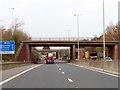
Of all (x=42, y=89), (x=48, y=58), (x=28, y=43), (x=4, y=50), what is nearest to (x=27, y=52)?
(x=28, y=43)

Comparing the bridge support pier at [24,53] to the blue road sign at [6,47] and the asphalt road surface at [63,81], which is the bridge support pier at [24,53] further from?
the asphalt road surface at [63,81]

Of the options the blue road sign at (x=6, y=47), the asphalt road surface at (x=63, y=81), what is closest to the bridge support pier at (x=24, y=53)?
the blue road sign at (x=6, y=47)

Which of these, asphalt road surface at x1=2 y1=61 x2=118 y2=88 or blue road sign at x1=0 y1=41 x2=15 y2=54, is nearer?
asphalt road surface at x1=2 y1=61 x2=118 y2=88

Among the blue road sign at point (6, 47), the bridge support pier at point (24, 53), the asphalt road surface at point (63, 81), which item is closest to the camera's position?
the asphalt road surface at point (63, 81)

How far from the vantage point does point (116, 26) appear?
135m

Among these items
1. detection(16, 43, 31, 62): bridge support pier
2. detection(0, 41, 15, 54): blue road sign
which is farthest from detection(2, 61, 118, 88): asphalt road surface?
detection(16, 43, 31, 62): bridge support pier

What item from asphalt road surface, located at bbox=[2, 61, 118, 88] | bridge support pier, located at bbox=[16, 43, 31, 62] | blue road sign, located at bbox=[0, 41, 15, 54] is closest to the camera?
asphalt road surface, located at bbox=[2, 61, 118, 88]

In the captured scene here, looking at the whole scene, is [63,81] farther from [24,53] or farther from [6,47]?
[24,53]

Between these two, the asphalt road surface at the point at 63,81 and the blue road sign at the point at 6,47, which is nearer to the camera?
the asphalt road surface at the point at 63,81

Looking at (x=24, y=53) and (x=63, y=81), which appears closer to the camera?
(x=63, y=81)

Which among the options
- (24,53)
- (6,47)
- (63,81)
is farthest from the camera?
(24,53)

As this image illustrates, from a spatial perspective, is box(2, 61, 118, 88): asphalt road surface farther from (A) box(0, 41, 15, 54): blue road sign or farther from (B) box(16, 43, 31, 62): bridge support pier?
(B) box(16, 43, 31, 62): bridge support pier

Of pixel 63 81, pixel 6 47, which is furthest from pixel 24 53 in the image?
pixel 63 81

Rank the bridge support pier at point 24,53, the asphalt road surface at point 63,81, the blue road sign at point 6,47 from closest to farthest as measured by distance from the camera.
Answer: the asphalt road surface at point 63,81 < the blue road sign at point 6,47 < the bridge support pier at point 24,53
